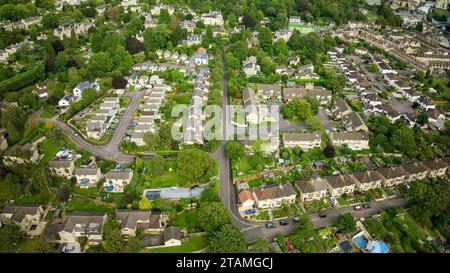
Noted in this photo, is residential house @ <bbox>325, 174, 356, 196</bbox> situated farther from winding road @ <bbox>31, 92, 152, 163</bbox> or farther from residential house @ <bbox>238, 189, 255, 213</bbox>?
Answer: winding road @ <bbox>31, 92, 152, 163</bbox>

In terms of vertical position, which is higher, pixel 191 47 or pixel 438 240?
pixel 191 47

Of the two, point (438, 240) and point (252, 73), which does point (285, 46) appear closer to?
point (252, 73)

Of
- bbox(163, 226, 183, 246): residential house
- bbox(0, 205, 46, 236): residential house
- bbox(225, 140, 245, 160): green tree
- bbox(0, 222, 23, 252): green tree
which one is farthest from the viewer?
bbox(225, 140, 245, 160): green tree

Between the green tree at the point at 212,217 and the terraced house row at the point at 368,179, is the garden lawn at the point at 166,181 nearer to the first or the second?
the green tree at the point at 212,217

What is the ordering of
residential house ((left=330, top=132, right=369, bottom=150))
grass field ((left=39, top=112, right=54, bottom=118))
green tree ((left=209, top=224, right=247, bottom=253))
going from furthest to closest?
grass field ((left=39, top=112, right=54, bottom=118))
residential house ((left=330, top=132, right=369, bottom=150))
green tree ((left=209, top=224, right=247, bottom=253))

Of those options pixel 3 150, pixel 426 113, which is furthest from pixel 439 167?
pixel 3 150

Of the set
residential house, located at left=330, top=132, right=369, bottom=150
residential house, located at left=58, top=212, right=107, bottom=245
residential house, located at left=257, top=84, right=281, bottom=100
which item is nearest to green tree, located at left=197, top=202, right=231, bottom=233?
residential house, located at left=58, top=212, right=107, bottom=245
